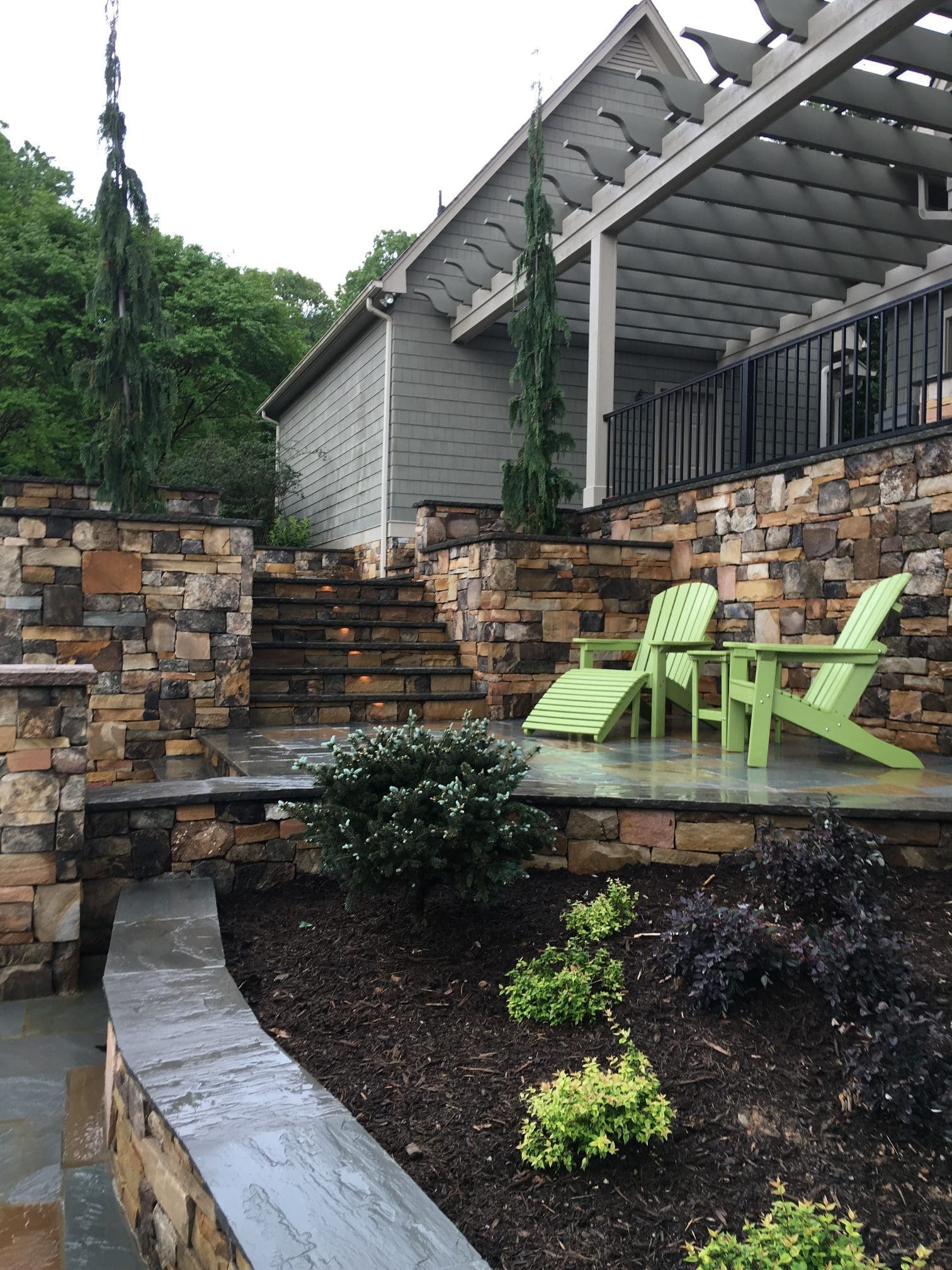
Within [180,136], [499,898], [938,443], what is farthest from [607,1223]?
[180,136]

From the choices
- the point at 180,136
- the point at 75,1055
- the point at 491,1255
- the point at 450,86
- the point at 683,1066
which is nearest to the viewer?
the point at 491,1255

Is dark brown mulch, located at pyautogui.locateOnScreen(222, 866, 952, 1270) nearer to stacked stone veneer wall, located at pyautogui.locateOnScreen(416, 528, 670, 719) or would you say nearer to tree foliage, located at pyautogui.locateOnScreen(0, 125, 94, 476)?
stacked stone veneer wall, located at pyautogui.locateOnScreen(416, 528, 670, 719)

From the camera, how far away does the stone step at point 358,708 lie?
238 inches

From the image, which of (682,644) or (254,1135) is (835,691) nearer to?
(682,644)

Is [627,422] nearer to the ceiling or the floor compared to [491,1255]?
nearer to the ceiling

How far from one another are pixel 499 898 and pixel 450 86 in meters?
36.6

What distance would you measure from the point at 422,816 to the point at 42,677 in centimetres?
130

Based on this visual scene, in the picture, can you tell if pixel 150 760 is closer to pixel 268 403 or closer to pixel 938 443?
pixel 938 443

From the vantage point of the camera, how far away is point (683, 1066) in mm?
2127

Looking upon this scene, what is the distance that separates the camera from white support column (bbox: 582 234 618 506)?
7.96 m

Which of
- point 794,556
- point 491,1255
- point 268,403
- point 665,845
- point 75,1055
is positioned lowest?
point 75,1055

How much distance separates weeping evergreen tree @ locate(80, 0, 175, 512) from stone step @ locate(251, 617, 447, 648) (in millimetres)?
1523

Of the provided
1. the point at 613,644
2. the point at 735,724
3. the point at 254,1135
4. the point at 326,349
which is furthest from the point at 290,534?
the point at 254,1135

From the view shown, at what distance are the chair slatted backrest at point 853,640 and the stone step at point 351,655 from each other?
284 centimetres
